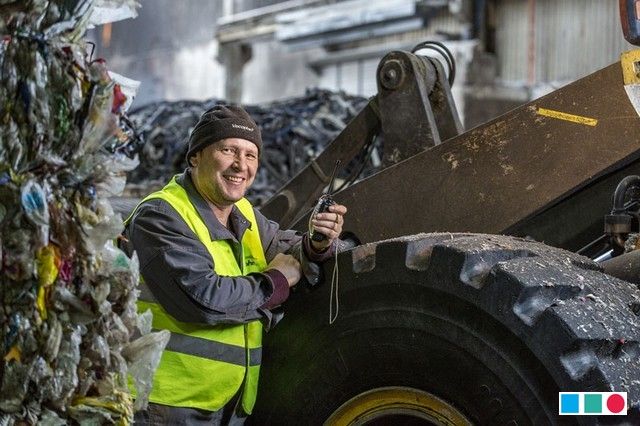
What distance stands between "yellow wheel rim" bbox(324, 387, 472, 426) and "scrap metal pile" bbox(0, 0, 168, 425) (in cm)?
93

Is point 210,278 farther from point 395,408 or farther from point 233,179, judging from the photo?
point 395,408

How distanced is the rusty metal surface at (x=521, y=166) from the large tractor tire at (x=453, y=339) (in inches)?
29.6

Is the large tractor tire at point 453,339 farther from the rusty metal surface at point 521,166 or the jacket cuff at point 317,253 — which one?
the rusty metal surface at point 521,166

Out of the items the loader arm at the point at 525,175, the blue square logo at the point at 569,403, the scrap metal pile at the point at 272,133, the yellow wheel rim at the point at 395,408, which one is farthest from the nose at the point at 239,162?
the scrap metal pile at the point at 272,133

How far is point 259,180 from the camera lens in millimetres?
10984

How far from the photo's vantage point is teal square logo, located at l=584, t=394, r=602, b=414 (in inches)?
110

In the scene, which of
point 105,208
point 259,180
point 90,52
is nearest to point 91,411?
point 105,208

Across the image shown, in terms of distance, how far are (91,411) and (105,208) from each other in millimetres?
478

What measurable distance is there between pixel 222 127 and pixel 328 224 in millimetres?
510

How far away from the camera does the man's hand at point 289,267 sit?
3.63 meters

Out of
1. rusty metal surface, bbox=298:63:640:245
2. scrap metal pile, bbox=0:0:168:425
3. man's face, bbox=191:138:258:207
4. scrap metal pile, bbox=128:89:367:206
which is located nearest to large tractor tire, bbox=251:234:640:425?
man's face, bbox=191:138:258:207

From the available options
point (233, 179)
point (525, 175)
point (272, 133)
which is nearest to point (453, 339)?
point (233, 179)

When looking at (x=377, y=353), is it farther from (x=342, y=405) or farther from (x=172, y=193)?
(x=172, y=193)

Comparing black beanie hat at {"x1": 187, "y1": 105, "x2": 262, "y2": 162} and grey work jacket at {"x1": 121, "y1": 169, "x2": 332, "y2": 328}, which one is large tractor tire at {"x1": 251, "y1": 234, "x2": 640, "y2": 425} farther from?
black beanie hat at {"x1": 187, "y1": 105, "x2": 262, "y2": 162}
